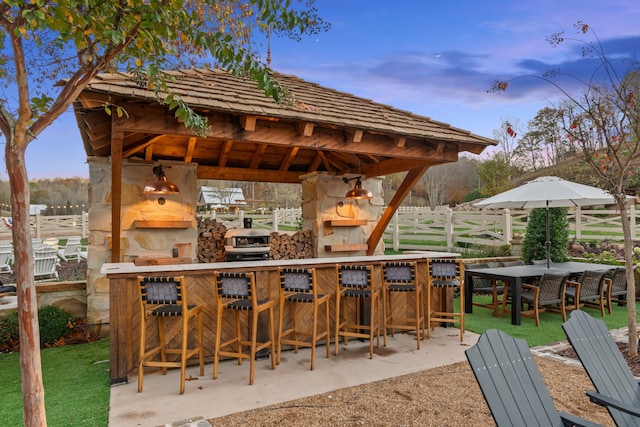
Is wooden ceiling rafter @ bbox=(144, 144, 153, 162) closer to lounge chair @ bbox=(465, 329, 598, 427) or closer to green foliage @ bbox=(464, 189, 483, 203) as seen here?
lounge chair @ bbox=(465, 329, 598, 427)

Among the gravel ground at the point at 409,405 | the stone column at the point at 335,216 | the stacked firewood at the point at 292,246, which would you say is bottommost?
the gravel ground at the point at 409,405

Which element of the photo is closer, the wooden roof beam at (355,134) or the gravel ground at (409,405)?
the gravel ground at (409,405)

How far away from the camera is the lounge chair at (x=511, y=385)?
1.95m

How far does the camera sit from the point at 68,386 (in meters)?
3.55

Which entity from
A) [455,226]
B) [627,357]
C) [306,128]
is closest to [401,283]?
[306,128]

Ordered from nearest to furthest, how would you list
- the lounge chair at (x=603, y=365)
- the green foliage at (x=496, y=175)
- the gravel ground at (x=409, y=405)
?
the lounge chair at (x=603, y=365), the gravel ground at (x=409, y=405), the green foliage at (x=496, y=175)

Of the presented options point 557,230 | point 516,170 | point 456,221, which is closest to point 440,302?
point 557,230

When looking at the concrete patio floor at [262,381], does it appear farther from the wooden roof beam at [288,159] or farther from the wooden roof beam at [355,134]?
the wooden roof beam at [288,159]

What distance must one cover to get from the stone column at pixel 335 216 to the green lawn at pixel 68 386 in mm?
3646

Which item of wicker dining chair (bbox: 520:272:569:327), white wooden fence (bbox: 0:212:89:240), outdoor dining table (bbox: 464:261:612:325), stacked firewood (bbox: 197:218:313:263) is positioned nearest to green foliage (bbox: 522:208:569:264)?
outdoor dining table (bbox: 464:261:612:325)

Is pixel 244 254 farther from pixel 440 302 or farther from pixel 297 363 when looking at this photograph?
pixel 440 302

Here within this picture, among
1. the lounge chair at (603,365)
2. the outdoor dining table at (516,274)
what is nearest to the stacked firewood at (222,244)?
the outdoor dining table at (516,274)

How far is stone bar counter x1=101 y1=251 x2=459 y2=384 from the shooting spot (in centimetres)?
370

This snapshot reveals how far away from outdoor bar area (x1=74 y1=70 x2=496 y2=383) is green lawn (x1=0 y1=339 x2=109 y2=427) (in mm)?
328
